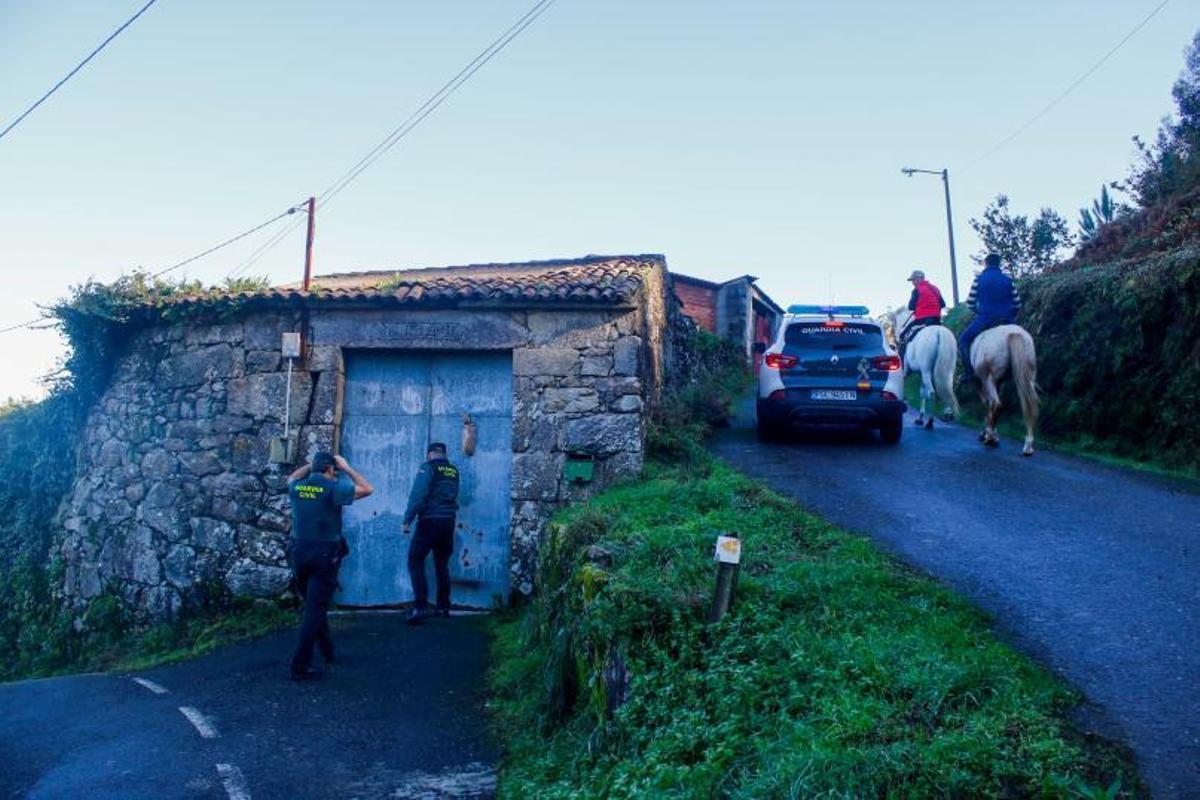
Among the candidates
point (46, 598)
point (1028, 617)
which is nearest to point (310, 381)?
point (46, 598)

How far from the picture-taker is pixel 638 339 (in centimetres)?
1098

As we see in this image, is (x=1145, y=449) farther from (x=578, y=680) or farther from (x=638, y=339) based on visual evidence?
(x=578, y=680)

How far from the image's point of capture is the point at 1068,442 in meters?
13.3

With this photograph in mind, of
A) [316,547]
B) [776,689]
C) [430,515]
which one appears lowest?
[776,689]

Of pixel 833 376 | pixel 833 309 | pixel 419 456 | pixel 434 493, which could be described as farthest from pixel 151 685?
pixel 833 309

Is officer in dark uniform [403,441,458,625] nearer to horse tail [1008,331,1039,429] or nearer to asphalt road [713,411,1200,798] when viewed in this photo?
asphalt road [713,411,1200,798]

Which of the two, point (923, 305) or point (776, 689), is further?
point (923, 305)

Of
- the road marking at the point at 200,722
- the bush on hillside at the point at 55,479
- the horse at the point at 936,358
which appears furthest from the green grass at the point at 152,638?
the horse at the point at 936,358

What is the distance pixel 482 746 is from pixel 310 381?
596 centimetres

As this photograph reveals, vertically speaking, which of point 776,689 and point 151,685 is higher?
point 776,689

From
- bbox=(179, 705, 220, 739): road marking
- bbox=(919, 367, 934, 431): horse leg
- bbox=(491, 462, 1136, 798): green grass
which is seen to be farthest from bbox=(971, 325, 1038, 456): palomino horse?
bbox=(179, 705, 220, 739): road marking

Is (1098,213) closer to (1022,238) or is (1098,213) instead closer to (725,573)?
(1022,238)

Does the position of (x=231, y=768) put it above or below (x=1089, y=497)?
below

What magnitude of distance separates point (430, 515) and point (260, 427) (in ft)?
8.58
